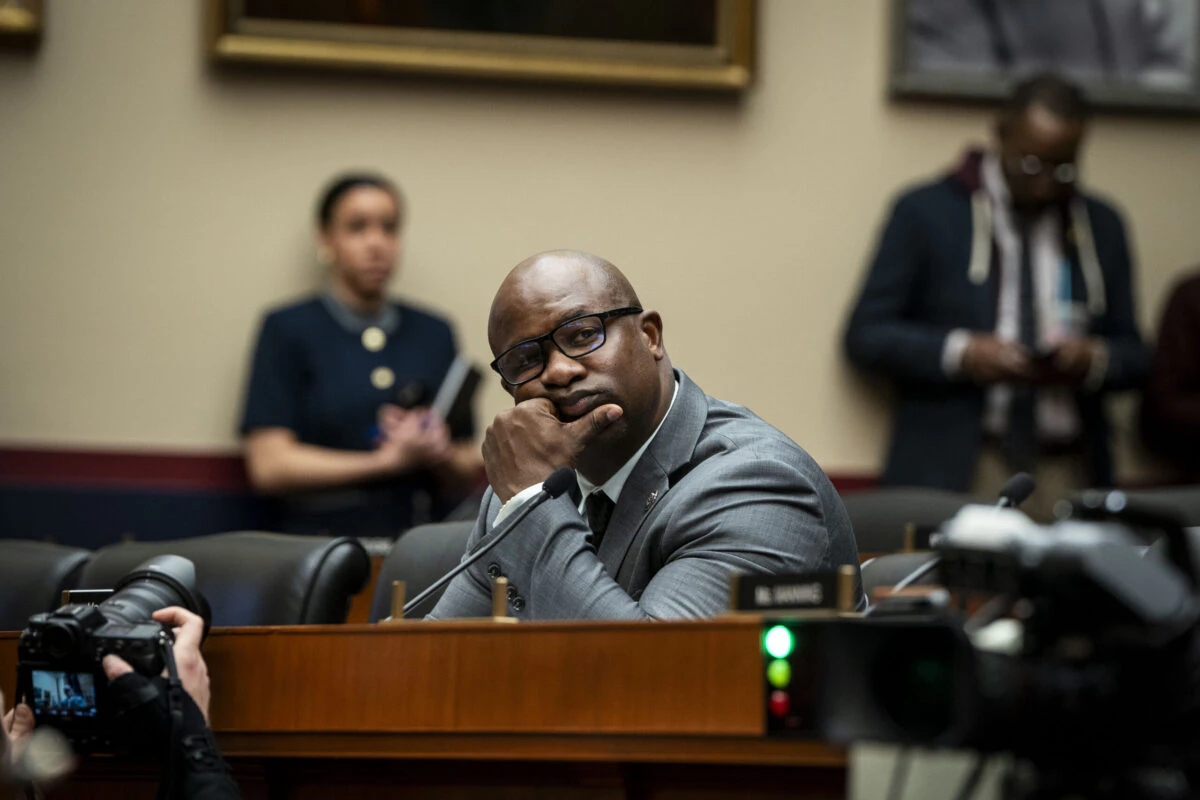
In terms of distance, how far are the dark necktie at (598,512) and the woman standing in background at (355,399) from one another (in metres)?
1.90

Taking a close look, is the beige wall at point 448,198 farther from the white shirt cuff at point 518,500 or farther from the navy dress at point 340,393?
the white shirt cuff at point 518,500

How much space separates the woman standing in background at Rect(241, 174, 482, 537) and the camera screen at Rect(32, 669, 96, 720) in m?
2.55

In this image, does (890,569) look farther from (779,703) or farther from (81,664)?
(81,664)

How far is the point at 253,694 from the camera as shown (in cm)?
247

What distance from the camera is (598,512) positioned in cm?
300

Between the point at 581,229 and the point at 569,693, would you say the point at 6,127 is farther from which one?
the point at 569,693

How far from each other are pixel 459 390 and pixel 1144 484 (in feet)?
8.14

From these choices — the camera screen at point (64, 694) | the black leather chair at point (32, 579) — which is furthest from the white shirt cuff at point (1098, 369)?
the camera screen at point (64, 694)

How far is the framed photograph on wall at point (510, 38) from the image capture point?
17.4 ft

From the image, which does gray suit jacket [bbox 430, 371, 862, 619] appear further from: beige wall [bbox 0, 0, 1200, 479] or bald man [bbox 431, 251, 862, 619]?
beige wall [bbox 0, 0, 1200, 479]

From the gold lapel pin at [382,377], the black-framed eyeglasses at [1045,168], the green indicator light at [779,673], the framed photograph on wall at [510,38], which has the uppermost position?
the framed photograph on wall at [510,38]

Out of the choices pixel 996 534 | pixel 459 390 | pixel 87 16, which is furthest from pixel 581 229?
pixel 996 534

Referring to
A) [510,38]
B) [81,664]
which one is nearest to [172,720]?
[81,664]

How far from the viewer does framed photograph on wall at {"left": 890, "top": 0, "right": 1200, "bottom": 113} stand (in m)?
5.68
